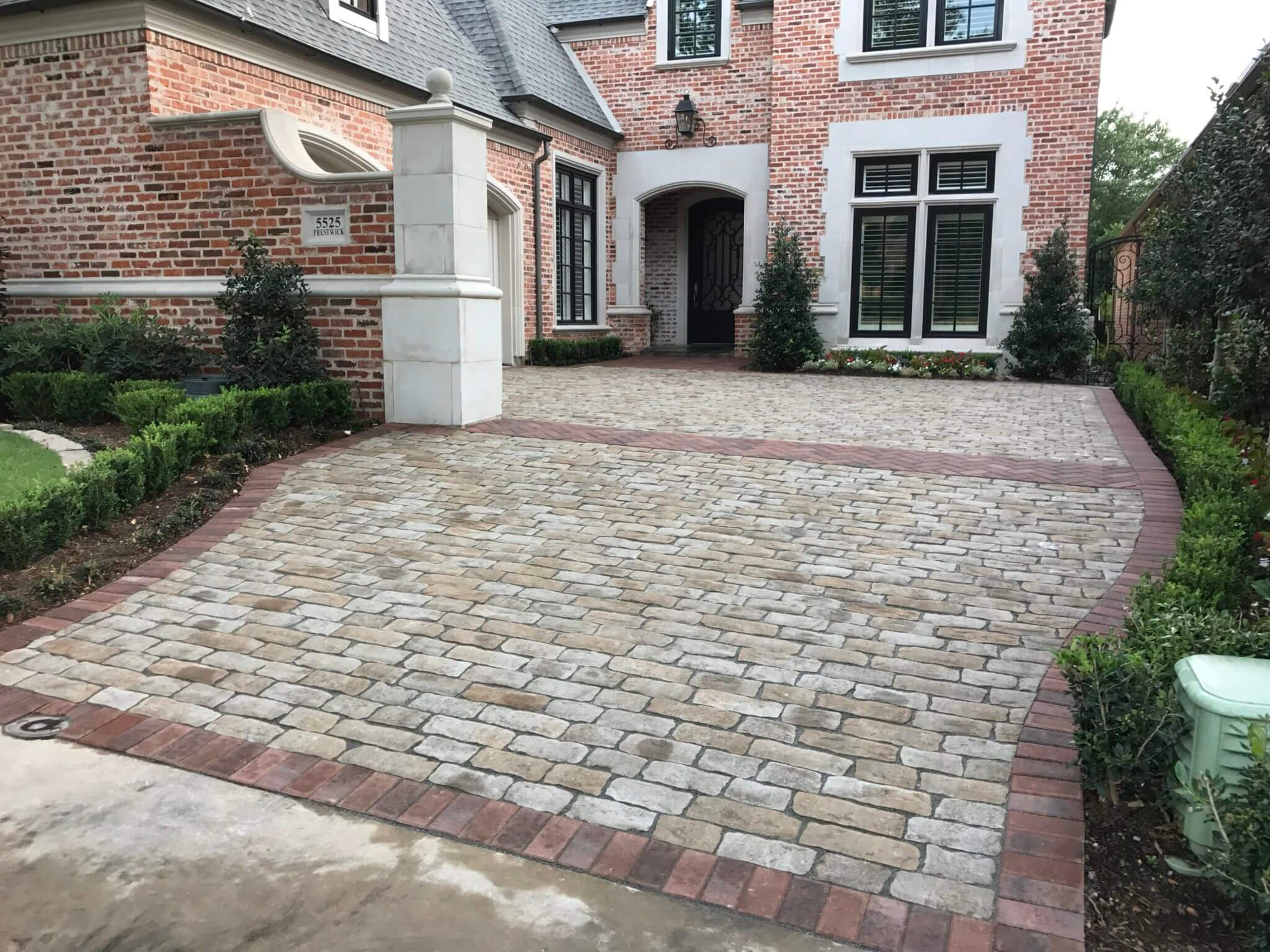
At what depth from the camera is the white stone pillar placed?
773cm

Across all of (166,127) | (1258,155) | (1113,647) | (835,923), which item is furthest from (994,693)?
(166,127)

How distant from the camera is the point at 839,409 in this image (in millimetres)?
10031

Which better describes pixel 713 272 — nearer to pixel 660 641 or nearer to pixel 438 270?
pixel 438 270

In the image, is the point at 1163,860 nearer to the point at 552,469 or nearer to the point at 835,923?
the point at 835,923

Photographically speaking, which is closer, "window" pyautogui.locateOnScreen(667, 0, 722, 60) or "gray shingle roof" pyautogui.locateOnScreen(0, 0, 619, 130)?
"gray shingle roof" pyautogui.locateOnScreen(0, 0, 619, 130)

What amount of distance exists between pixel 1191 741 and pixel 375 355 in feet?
22.8

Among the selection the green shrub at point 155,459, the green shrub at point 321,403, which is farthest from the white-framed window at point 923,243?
the green shrub at point 155,459

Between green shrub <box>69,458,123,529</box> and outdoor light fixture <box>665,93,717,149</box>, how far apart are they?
1305 cm

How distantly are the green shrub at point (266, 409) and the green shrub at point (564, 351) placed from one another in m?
7.53

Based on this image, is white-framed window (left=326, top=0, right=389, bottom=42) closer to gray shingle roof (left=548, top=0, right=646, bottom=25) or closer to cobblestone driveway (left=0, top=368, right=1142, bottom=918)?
gray shingle roof (left=548, top=0, right=646, bottom=25)

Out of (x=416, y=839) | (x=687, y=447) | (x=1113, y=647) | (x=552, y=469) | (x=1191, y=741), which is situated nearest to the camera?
(x=1191, y=741)

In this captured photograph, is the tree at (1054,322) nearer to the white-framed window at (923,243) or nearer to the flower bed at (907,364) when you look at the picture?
the flower bed at (907,364)

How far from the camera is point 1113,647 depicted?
304 cm

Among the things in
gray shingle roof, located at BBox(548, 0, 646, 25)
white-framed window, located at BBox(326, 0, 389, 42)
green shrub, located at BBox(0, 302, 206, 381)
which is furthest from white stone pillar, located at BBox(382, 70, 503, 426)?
gray shingle roof, located at BBox(548, 0, 646, 25)
